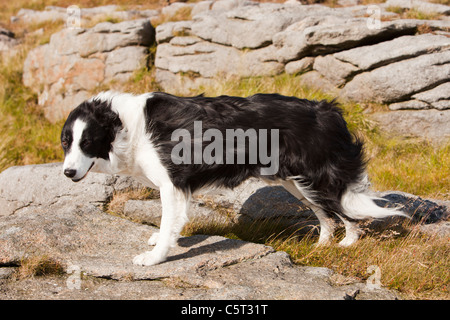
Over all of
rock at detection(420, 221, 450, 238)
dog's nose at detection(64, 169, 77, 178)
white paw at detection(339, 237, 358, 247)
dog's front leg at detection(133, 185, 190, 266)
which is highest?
dog's nose at detection(64, 169, 77, 178)

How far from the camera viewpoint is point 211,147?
11.1ft

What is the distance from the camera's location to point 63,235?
11.8ft

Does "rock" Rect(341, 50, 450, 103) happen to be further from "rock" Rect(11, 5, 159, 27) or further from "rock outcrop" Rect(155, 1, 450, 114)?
"rock" Rect(11, 5, 159, 27)

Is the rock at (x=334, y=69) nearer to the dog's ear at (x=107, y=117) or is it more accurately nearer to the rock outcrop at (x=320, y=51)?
the rock outcrop at (x=320, y=51)

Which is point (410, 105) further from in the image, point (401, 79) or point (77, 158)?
point (77, 158)

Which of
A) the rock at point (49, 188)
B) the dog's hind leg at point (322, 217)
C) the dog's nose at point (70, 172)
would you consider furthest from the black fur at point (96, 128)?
the rock at point (49, 188)

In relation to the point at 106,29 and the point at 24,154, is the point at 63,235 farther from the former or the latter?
the point at 106,29

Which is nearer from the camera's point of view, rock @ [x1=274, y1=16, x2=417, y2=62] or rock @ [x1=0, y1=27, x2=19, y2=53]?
rock @ [x1=274, y1=16, x2=417, y2=62]

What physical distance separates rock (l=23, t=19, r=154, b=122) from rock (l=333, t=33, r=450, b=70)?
→ 4463 mm

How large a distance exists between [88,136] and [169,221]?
0.87m

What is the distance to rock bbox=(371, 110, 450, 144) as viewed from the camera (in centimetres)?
662

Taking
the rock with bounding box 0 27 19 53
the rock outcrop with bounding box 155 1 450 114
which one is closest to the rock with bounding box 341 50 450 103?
the rock outcrop with bounding box 155 1 450 114

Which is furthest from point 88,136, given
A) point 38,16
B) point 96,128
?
point 38,16

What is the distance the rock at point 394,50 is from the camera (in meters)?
6.66
